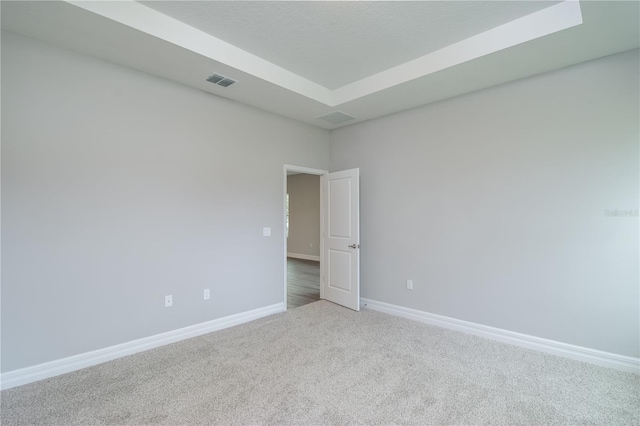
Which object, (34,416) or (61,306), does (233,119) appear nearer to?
(61,306)

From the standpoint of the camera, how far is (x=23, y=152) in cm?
241

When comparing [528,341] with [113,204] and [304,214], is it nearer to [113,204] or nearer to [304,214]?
[113,204]

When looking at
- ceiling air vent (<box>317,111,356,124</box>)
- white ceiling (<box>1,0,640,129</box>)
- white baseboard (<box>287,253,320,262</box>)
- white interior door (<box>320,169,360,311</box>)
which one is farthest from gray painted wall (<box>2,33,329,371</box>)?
white baseboard (<box>287,253,320,262</box>)

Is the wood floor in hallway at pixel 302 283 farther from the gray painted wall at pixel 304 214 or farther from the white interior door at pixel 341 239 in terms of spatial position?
the gray painted wall at pixel 304 214

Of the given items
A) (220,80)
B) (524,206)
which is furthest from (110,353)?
(524,206)

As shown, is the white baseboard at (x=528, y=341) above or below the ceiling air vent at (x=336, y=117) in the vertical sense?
below

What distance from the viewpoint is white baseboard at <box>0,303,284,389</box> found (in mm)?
2373

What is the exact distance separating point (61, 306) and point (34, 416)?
852mm

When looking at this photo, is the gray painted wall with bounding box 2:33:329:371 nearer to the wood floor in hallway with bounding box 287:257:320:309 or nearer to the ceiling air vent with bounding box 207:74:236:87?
the ceiling air vent with bounding box 207:74:236:87

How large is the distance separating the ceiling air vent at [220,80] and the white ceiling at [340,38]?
0.22 feet

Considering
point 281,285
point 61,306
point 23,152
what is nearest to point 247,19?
point 23,152

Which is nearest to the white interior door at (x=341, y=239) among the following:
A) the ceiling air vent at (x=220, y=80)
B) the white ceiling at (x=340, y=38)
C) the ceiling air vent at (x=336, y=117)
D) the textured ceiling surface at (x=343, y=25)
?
the ceiling air vent at (x=336, y=117)

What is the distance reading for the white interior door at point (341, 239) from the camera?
14.2 ft

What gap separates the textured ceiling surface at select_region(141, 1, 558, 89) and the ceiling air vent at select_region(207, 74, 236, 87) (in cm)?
39
